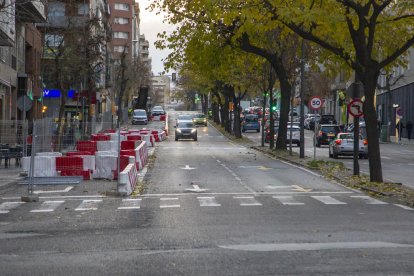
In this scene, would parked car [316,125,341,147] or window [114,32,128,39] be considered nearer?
parked car [316,125,341,147]

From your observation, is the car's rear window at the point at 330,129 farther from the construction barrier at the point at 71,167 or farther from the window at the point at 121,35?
the window at the point at 121,35

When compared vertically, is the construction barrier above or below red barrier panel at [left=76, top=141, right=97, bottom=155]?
below

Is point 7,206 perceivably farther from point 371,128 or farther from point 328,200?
point 371,128

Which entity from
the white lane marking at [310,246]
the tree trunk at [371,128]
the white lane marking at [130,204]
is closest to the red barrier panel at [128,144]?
the tree trunk at [371,128]

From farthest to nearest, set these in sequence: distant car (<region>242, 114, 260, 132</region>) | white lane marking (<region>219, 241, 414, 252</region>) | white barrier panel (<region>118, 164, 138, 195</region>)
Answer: distant car (<region>242, 114, 260, 132</region>) → white barrier panel (<region>118, 164, 138, 195</region>) → white lane marking (<region>219, 241, 414, 252</region>)

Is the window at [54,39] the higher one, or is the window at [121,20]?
the window at [121,20]

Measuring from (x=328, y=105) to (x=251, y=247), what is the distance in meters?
111

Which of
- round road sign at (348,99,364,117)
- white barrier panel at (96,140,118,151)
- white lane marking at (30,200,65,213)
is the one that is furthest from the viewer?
white barrier panel at (96,140,118,151)

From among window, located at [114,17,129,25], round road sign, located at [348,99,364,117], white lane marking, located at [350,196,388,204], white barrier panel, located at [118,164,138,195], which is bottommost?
white lane marking, located at [350,196,388,204]

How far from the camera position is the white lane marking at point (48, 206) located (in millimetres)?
16406

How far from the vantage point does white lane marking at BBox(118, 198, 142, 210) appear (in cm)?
1673

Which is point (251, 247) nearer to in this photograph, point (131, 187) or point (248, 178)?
point (131, 187)

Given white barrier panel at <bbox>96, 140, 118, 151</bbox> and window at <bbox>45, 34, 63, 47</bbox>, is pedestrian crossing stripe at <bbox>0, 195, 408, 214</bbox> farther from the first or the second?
window at <bbox>45, 34, 63, 47</bbox>

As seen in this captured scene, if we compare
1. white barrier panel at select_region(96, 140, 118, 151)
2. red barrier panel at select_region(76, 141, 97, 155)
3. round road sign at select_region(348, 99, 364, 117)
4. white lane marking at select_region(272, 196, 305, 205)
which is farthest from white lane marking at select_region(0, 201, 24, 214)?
white barrier panel at select_region(96, 140, 118, 151)
